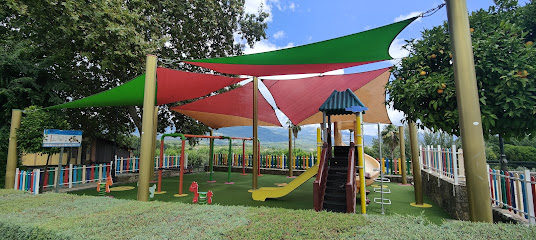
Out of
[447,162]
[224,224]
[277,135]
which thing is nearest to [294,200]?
[447,162]

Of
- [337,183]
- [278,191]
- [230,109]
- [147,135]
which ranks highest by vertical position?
[230,109]

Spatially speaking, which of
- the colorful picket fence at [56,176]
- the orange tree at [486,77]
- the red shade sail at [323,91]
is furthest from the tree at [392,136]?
the colorful picket fence at [56,176]

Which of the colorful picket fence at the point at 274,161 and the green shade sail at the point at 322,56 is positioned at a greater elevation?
the green shade sail at the point at 322,56

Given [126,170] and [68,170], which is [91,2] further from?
[126,170]

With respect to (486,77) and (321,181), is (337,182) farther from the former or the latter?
(486,77)

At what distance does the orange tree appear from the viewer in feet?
10.2

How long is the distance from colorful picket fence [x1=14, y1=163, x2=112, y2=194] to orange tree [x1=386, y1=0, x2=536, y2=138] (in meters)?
8.87

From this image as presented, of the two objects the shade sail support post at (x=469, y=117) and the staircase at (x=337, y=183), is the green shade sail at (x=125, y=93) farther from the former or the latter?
the shade sail support post at (x=469, y=117)

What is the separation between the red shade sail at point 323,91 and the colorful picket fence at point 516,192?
4.13 meters

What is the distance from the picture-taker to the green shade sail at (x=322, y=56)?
4.52 metres

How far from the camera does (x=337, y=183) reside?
5574 millimetres

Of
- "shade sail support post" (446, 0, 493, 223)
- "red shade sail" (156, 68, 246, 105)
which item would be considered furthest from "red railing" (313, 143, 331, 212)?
"red shade sail" (156, 68, 246, 105)

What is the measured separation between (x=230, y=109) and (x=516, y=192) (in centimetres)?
910

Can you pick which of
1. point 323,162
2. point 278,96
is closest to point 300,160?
point 278,96
